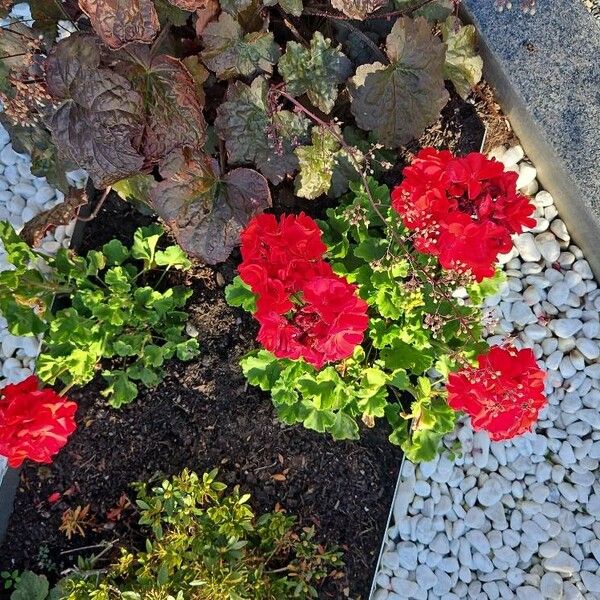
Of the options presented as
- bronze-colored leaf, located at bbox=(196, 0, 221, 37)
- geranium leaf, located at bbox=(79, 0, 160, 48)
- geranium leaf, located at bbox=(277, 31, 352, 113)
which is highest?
geranium leaf, located at bbox=(79, 0, 160, 48)

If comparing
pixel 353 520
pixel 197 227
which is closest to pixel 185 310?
pixel 197 227

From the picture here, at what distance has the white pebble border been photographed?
2506 mm

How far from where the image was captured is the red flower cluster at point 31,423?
1.88 m

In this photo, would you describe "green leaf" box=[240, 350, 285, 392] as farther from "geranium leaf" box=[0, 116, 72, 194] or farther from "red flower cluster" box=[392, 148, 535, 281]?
A: "geranium leaf" box=[0, 116, 72, 194]

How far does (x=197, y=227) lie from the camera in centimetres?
216

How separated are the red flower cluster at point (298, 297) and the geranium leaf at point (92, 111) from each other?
0.43m

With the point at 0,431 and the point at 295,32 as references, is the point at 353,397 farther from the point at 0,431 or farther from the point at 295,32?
the point at 295,32

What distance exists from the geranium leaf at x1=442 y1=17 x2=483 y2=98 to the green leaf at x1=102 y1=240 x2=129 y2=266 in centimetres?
119

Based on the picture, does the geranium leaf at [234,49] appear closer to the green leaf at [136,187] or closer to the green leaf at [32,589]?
the green leaf at [136,187]

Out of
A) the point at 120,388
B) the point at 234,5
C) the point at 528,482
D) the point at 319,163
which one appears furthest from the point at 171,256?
the point at 528,482

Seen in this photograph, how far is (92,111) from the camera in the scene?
1.89 meters

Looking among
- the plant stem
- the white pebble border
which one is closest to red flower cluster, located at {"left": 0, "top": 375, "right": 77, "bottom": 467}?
the white pebble border

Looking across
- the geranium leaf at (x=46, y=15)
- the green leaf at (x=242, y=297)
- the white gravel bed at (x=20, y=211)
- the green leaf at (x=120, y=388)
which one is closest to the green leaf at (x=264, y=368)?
the green leaf at (x=242, y=297)

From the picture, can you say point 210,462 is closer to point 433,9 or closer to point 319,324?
point 319,324
